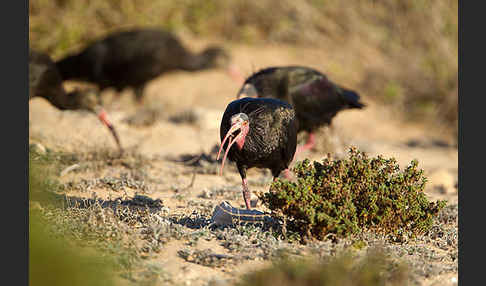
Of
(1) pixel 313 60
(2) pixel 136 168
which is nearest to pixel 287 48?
(1) pixel 313 60

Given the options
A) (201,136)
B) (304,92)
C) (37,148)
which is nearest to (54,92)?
(37,148)

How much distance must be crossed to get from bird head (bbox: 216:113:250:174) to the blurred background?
6024 millimetres

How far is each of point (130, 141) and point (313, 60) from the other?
5338mm

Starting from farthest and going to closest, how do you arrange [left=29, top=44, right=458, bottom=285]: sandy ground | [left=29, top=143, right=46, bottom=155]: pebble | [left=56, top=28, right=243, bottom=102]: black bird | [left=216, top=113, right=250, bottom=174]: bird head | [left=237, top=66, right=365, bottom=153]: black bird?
[left=56, top=28, right=243, bottom=102]: black bird → [left=237, top=66, right=365, bottom=153]: black bird → [left=29, top=143, right=46, bottom=155]: pebble → [left=29, top=44, right=458, bottom=285]: sandy ground → [left=216, top=113, right=250, bottom=174]: bird head

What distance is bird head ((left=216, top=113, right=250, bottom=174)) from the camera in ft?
14.7

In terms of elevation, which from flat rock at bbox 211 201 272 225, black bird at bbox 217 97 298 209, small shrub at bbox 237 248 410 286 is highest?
black bird at bbox 217 97 298 209

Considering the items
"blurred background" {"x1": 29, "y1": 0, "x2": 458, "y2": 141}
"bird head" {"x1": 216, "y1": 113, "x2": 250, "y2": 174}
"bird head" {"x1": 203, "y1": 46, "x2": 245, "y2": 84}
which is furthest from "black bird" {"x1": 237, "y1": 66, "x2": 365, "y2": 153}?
"bird head" {"x1": 203, "y1": 46, "x2": 245, "y2": 84}

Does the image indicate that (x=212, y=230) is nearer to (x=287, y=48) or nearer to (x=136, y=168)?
(x=136, y=168)

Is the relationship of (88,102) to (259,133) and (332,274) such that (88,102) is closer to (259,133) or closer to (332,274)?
(259,133)

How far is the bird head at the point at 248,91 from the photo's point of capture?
245 inches

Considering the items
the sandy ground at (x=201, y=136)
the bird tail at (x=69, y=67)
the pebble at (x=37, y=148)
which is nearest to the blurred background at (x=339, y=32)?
the sandy ground at (x=201, y=136)

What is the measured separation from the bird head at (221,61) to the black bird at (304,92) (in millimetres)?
4088

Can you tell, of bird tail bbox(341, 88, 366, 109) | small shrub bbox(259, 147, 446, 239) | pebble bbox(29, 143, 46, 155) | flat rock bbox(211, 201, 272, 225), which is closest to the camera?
small shrub bbox(259, 147, 446, 239)

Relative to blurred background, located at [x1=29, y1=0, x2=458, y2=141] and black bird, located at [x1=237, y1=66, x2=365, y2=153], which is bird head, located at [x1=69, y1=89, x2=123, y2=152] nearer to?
black bird, located at [x1=237, y1=66, x2=365, y2=153]
